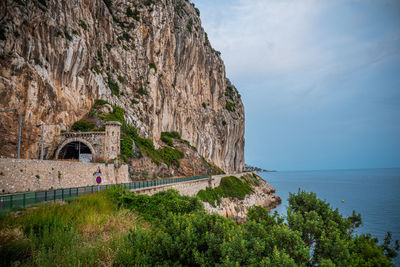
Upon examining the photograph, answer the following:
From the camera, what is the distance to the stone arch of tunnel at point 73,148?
A: 29.5 metres

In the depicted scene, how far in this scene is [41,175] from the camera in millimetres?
18734

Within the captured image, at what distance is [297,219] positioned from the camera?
17.8ft

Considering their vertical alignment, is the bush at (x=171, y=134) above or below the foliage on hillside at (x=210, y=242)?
above

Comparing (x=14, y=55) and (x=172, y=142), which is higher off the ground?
(x=14, y=55)

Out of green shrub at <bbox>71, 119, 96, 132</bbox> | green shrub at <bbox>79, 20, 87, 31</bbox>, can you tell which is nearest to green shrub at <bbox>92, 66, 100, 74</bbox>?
green shrub at <bbox>79, 20, 87, 31</bbox>

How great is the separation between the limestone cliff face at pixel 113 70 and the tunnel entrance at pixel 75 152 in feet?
5.22

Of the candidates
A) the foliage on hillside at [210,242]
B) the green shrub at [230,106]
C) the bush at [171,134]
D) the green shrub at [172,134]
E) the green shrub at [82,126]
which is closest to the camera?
the foliage on hillside at [210,242]

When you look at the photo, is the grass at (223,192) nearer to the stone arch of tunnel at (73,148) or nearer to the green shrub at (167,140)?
the green shrub at (167,140)

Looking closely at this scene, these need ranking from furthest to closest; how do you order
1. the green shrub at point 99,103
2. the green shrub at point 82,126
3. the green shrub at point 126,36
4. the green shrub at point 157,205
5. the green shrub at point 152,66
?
the green shrub at point 152,66, the green shrub at point 126,36, the green shrub at point 99,103, the green shrub at point 82,126, the green shrub at point 157,205

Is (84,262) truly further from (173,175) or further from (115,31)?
(115,31)

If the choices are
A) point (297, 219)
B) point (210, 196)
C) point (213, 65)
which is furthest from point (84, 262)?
point (213, 65)

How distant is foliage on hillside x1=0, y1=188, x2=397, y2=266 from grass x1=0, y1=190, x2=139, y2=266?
0.08 feet

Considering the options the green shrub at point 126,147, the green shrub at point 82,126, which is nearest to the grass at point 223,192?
the green shrub at point 126,147

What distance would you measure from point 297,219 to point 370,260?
1.41 meters
